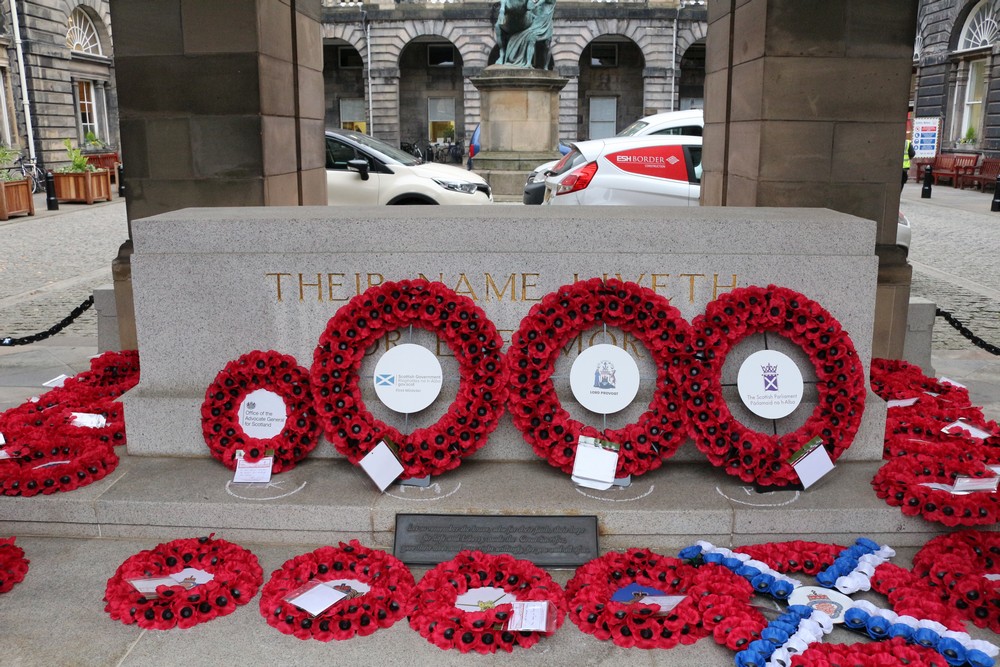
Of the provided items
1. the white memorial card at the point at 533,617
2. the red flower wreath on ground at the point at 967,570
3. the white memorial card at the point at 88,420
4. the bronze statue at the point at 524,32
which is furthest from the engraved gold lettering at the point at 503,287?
the bronze statue at the point at 524,32

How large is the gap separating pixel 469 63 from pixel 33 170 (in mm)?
19133

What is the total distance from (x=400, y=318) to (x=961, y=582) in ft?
8.93

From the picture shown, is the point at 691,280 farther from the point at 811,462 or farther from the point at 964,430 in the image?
the point at 964,430

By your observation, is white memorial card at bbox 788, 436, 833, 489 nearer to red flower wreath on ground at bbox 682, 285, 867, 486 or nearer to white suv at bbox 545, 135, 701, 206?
red flower wreath on ground at bbox 682, 285, 867, 486

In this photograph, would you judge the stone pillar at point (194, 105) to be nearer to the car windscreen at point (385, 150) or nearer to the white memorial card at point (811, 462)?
the white memorial card at point (811, 462)

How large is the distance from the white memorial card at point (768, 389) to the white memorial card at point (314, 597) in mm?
2186

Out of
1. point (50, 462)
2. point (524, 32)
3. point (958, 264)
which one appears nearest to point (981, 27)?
point (524, 32)

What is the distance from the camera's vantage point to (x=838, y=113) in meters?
6.77

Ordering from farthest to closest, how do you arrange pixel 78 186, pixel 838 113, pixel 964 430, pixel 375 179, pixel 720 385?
1. pixel 78 186
2. pixel 375 179
3. pixel 838 113
4. pixel 964 430
5. pixel 720 385

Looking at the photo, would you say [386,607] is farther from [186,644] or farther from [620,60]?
[620,60]

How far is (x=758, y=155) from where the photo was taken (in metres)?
6.92

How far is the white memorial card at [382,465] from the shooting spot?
4449mm

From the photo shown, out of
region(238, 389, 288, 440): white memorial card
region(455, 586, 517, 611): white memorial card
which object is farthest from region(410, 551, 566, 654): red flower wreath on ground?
region(238, 389, 288, 440): white memorial card

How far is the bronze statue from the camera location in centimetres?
1866
